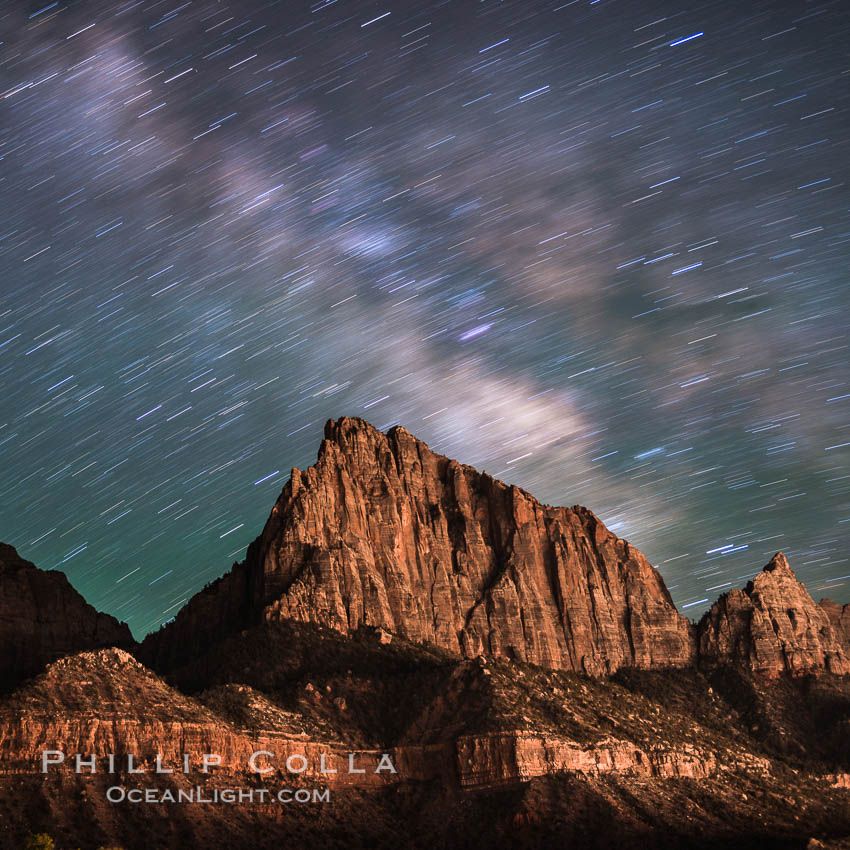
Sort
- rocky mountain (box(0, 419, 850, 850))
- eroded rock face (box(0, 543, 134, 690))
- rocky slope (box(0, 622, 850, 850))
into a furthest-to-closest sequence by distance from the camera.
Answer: eroded rock face (box(0, 543, 134, 690))
rocky mountain (box(0, 419, 850, 850))
rocky slope (box(0, 622, 850, 850))

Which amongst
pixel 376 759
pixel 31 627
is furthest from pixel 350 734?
pixel 31 627

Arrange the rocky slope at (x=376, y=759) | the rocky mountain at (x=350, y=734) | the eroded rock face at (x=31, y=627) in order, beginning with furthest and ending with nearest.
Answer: the eroded rock face at (x=31, y=627) < the rocky mountain at (x=350, y=734) < the rocky slope at (x=376, y=759)

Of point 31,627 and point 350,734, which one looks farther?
point 31,627

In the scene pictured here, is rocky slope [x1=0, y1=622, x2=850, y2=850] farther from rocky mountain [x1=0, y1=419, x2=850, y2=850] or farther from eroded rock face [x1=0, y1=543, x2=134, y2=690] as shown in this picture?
eroded rock face [x1=0, y1=543, x2=134, y2=690]

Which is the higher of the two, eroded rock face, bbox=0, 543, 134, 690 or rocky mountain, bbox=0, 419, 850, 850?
eroded rock face, bbox=0, 543, 134, 690

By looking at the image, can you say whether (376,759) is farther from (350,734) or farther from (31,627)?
(31,627)

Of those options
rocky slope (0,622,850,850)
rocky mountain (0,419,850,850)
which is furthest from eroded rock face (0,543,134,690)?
rocky slope (0,622,850,850)

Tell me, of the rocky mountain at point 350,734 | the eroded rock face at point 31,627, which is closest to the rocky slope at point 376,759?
the rocky mountain at point 350,734

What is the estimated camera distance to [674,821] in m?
148

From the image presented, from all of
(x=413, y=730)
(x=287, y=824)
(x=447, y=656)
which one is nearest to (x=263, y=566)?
(x=447, y=656)

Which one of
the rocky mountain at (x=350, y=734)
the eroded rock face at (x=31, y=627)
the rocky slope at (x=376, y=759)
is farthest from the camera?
the eroded rock face at (x=31, y=627)

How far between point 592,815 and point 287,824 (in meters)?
33.5

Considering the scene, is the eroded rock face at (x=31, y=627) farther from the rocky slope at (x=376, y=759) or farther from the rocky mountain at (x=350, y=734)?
the rocky slope at (x=376, y=759)

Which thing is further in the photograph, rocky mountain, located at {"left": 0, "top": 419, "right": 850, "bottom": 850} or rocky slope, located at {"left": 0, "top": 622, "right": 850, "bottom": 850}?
rocky mountain, located at {"left": 0, "top": 419, "right": 850, "bottom": 850}
